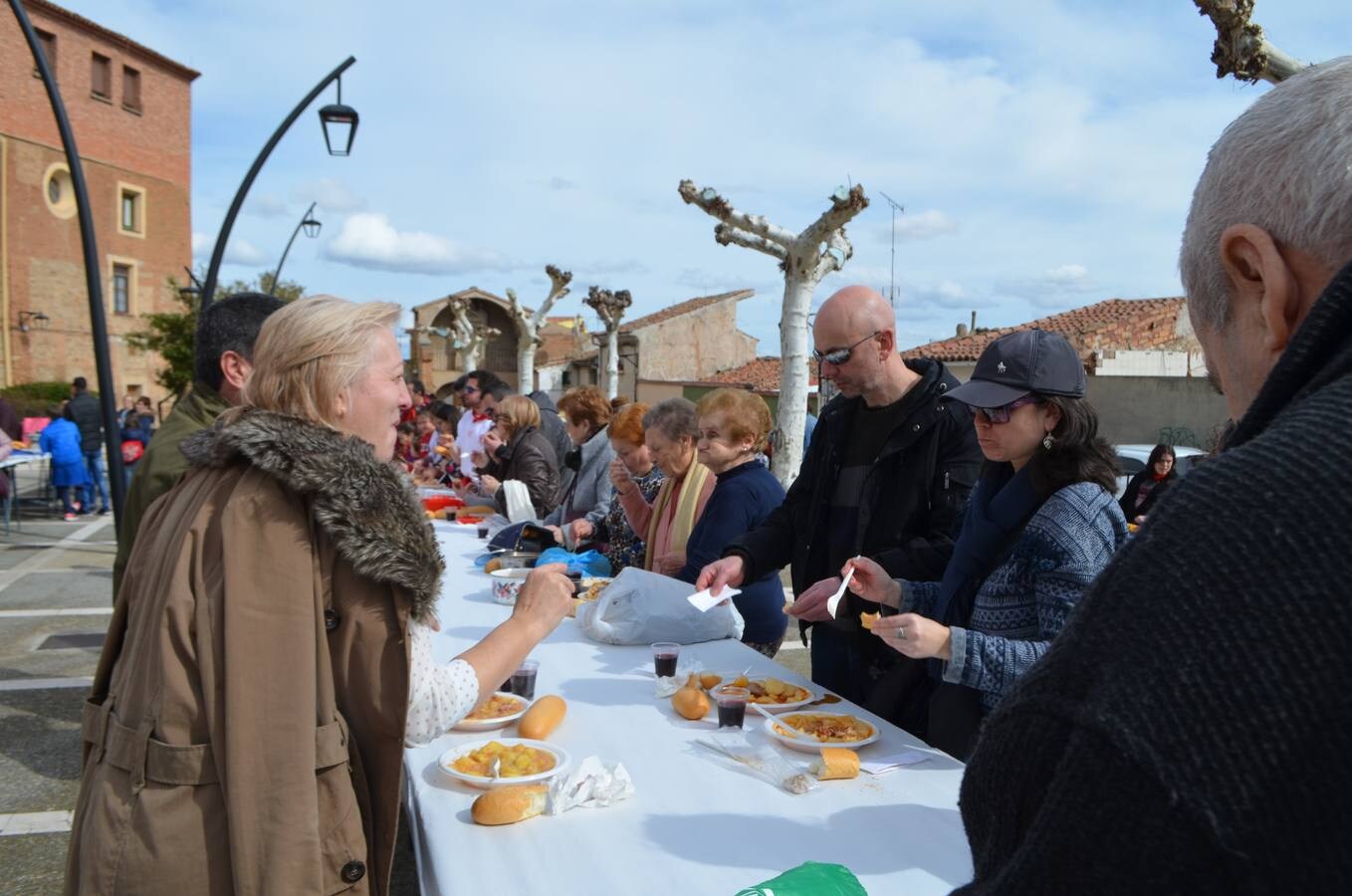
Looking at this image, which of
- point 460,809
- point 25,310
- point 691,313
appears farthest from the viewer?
point 691,313

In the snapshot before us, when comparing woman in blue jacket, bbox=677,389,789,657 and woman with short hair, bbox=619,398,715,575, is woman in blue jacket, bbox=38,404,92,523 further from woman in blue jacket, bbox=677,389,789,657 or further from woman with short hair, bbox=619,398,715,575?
woman in blue jacket, bbox=677,389,789,657

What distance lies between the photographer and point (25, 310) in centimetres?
3425

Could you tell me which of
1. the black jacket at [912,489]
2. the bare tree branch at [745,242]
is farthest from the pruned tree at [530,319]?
the black jacket at [912,489]

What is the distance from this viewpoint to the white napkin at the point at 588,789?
7.27ft

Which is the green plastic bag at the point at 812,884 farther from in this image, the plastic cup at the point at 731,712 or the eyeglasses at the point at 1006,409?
the eyeglasses at the point at 1006,409

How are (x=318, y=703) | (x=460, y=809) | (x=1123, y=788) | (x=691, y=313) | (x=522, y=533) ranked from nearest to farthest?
(x=1123, y=788), (x=318, y=703), (x=460, y=809), (x=522, y=533), (x=691, y=313)

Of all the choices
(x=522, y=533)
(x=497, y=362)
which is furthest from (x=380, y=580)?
(x=497, y=362)

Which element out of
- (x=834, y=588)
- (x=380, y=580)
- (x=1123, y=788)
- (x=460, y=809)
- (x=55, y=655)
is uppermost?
(x=1123, y=788)

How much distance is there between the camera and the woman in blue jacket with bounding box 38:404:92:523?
13586 millimetres

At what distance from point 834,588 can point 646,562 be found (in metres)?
2.05

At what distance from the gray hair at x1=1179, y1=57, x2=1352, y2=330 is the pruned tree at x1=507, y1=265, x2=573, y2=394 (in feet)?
83.4

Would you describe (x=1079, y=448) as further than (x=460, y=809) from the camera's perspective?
Yes

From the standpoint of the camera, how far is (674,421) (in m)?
4.71

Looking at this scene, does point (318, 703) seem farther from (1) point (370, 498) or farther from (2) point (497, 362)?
(2) point (497, 362)
